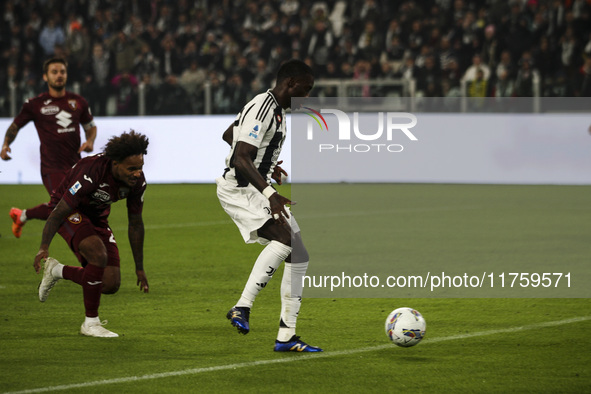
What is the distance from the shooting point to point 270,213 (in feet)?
20.4

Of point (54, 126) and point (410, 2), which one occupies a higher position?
point (410, 2)

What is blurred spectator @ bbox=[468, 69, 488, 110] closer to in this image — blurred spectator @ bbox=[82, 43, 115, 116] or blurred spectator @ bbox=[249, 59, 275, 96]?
blurred spectator @ bbox=[249, 59, 275, 96]

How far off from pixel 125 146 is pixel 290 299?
4.70 feet

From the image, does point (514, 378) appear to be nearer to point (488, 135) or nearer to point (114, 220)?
point (114, 220)

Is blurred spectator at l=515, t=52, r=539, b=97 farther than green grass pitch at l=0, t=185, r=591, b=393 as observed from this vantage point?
Yes

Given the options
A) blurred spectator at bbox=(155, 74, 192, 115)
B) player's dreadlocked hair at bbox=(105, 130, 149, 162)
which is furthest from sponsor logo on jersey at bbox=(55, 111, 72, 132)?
blurred spectator at bbox=(155, 74, 192, 115)

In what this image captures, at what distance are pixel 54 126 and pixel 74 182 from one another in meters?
4.51

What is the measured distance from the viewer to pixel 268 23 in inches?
942

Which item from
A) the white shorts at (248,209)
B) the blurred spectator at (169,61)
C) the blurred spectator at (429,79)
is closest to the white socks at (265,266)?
the white shorts at (248,209)

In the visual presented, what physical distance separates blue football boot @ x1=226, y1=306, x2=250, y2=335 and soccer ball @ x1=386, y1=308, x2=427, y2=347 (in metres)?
0.90

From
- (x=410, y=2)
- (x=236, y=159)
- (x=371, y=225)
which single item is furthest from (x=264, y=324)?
(x=410, y=2)

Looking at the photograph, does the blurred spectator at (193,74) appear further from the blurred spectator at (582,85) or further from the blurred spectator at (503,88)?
the blurred spectator at (582,85)

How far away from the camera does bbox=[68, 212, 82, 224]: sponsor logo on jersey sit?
22.7ft

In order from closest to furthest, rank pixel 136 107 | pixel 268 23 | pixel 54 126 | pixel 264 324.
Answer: pixel 264 324
pixel 54 126
pixel 136 107
pixel 268 23
